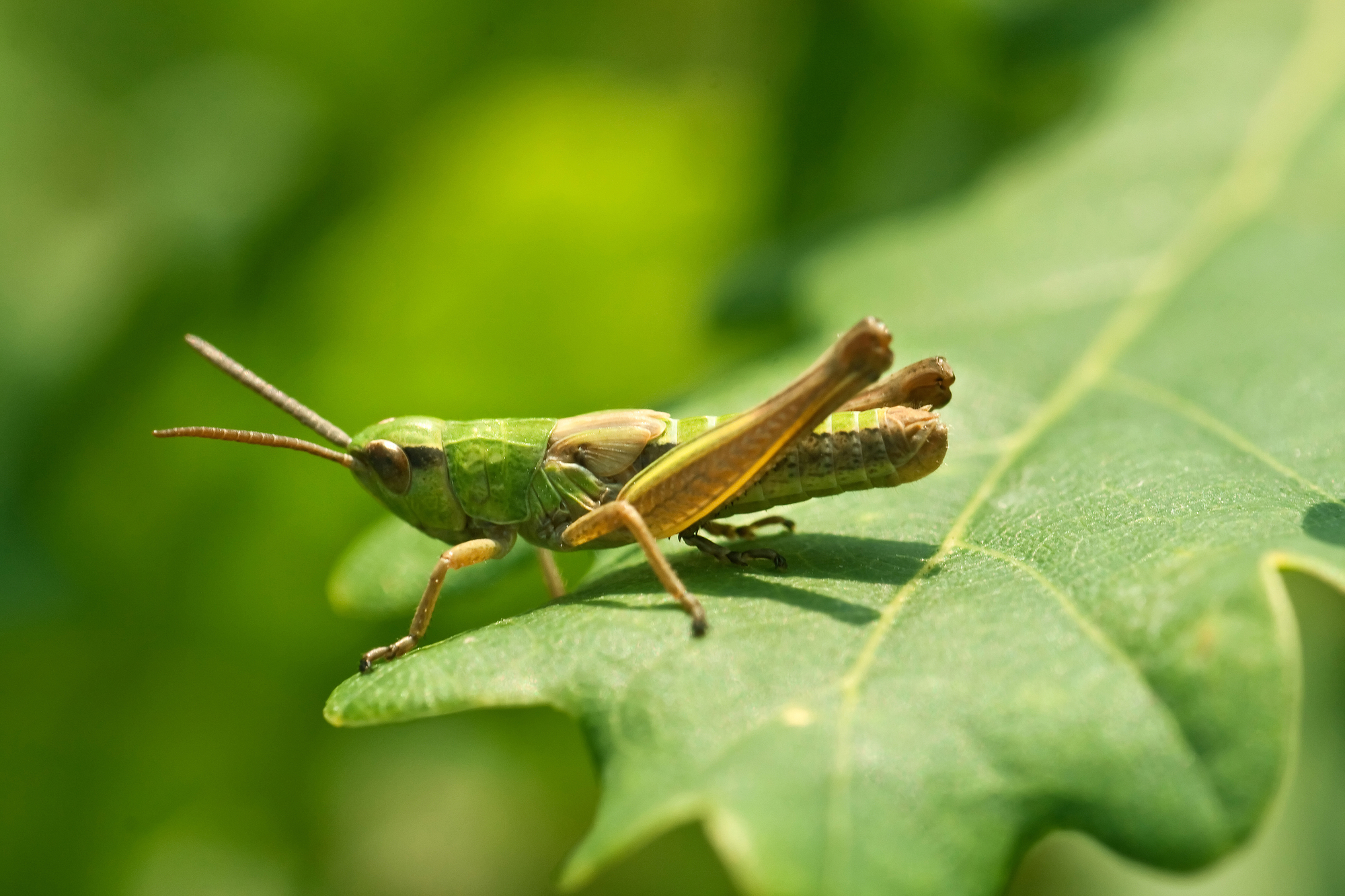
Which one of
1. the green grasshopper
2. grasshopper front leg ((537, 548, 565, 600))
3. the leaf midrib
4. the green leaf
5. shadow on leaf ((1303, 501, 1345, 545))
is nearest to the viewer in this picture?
the green leaf

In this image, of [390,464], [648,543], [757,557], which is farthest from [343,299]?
[757,557]

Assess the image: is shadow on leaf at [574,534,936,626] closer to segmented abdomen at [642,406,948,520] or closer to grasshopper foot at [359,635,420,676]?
segmented abdomen at [642,406,948,520]

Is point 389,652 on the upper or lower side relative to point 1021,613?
upper

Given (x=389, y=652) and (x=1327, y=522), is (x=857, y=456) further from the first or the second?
(x=389, y=652)

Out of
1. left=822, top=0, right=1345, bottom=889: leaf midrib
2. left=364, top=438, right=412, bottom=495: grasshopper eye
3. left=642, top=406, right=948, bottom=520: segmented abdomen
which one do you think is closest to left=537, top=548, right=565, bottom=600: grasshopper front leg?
left=364, top=438, right=412, bottom=495: grasshopper eye

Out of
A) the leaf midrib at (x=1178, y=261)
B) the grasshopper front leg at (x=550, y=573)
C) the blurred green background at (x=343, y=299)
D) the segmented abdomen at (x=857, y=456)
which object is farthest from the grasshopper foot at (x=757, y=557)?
the blurred green background at (x=343, y=299)

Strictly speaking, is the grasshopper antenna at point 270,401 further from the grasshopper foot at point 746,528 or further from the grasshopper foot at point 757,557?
the grasshopper foot at point 757,557
